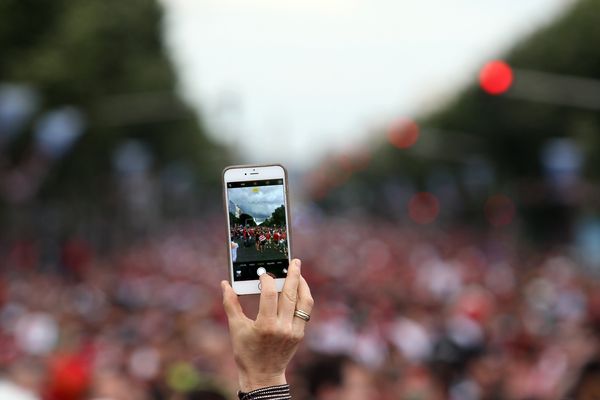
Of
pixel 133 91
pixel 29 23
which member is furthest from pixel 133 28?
pixel 29 23

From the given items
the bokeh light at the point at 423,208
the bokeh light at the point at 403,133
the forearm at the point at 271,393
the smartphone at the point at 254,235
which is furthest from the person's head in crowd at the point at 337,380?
the bokeh light at the point at 423,208

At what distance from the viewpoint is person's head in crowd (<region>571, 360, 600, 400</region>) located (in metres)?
5.14

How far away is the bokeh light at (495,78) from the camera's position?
41.2ft

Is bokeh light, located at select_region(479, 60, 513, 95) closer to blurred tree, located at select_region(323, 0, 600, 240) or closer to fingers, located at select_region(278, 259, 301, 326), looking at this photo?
fingers, located at select_region(278, 259, 301, 326)

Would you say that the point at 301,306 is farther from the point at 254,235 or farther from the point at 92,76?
the point at 92,76

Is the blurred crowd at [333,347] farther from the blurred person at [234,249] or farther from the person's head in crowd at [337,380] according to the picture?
the blurred person at [234,249]

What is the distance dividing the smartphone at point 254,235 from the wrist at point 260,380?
28cm

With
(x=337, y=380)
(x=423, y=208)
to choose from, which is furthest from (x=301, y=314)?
(x=423, y=208)

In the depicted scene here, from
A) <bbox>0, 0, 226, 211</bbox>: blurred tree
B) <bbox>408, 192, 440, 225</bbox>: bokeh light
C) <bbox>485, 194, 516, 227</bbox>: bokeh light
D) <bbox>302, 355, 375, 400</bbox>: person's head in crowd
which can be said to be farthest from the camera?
<bbox>408, 192, 440, 225</bbox>: bokeh light

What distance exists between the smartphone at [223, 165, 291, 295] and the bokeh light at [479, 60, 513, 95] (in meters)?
10.0

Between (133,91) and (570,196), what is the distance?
73.9ft

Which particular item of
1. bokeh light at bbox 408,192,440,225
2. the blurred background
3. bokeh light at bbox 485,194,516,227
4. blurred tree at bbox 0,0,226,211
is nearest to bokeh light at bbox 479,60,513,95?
the blurred background

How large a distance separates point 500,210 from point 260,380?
213ft

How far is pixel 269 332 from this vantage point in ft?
8.48
